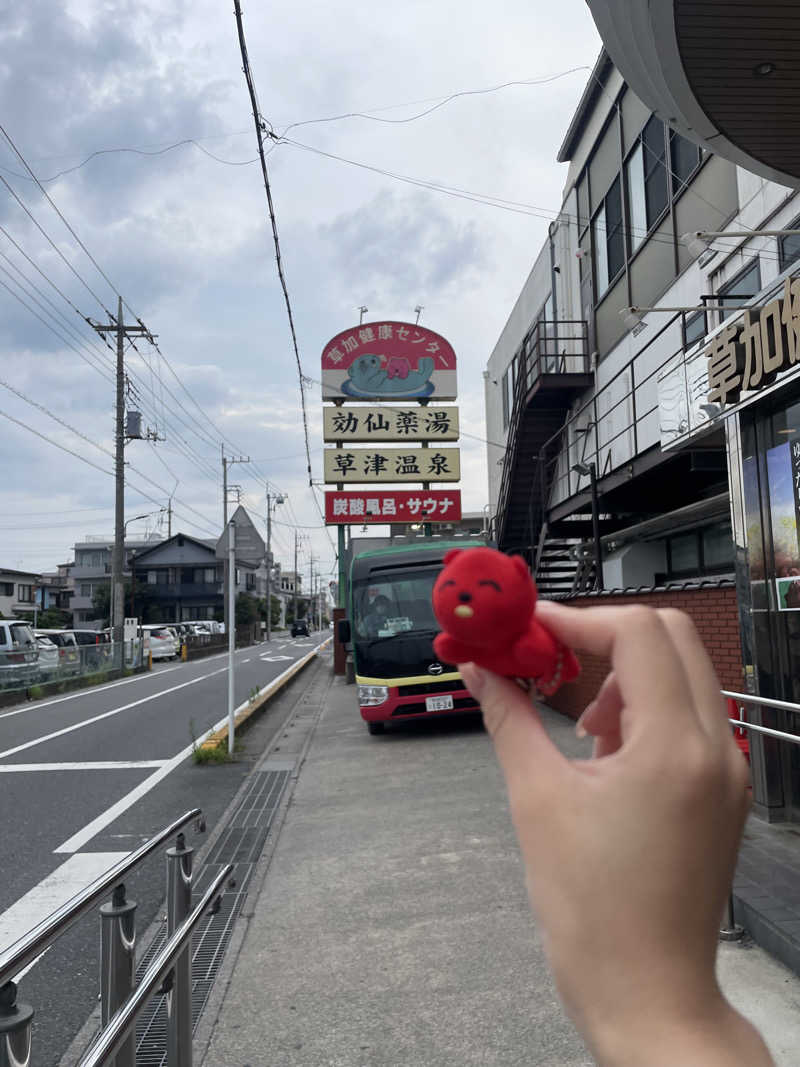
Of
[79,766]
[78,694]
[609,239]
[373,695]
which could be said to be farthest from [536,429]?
[78,694]

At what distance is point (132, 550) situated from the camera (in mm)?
79312

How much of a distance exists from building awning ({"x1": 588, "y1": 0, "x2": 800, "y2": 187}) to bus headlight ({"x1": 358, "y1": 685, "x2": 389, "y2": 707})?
324 inches

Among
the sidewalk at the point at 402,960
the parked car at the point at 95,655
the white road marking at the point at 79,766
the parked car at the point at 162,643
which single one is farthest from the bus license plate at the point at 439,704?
the parked car at the point at 162,643

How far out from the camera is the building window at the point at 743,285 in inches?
367

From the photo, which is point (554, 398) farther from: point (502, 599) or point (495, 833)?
point (502, 599)

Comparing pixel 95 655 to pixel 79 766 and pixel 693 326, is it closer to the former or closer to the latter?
pixel 79 766

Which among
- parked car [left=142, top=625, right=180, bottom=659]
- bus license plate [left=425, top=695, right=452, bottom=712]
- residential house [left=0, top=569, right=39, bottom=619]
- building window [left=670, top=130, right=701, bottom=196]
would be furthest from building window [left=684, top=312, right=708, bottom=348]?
residential house [left=0, top=569, right=39, bottom=619]

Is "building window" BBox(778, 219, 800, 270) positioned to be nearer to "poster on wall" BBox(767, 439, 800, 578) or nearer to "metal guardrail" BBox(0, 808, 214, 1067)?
"poster on wall" BBox(767, 439, 800, 578)

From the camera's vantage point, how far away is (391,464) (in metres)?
23.1

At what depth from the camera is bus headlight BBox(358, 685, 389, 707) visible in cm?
1192

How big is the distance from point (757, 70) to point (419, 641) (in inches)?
337

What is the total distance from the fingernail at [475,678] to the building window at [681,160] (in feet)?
40.9

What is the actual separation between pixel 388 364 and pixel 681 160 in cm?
1209

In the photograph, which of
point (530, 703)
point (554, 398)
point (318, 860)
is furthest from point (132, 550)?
point (530, 703)
